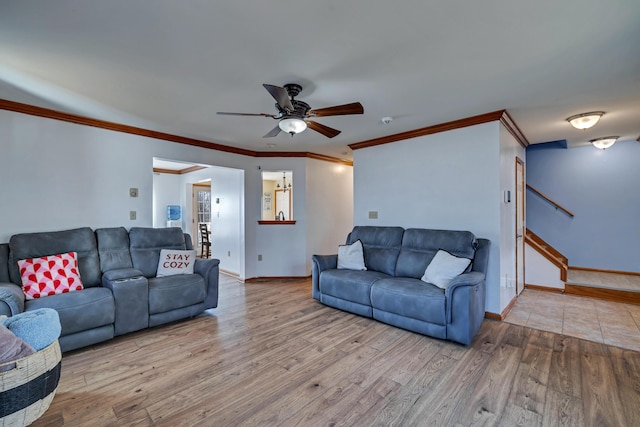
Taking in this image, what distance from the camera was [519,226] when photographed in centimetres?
423

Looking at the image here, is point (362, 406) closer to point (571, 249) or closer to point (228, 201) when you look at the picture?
point (228, 201)

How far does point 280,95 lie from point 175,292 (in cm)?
248

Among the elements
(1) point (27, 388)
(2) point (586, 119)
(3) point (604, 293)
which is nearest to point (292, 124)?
(1) point (27, 388)

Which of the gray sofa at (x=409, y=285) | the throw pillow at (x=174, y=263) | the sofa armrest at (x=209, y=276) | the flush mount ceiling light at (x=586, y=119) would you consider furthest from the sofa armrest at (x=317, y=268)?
the flush mount ceiling light at (x=586, y=119)

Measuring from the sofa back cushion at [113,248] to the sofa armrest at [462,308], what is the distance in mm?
3659

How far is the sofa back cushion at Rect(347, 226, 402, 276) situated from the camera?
Result: 12.4 ft

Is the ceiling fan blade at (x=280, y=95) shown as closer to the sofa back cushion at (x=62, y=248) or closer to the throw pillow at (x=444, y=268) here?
the throw pillow at (x=444, y=268)

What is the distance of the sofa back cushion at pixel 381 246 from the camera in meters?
3.78

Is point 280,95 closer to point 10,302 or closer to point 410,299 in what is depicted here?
point 410,299

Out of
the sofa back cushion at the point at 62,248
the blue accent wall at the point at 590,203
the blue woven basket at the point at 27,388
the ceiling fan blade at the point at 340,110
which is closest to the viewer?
the blue woven basket at the point at 27,388

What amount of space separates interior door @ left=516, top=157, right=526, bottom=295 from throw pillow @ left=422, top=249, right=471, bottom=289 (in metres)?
1.74

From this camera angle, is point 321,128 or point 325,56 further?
point 321,128

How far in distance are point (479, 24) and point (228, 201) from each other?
5042 millimetres

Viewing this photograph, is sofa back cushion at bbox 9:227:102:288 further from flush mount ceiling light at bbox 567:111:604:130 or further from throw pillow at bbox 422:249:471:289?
flush mount ceiling light at bbox 567:111:604:130
